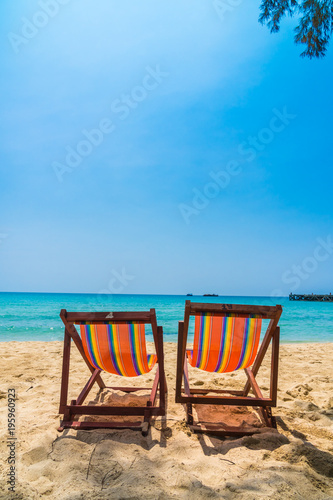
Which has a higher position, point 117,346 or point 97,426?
point 117,346

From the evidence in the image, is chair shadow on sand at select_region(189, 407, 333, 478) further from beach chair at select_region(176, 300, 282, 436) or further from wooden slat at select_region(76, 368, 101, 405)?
wooden slat at select_region(76, 368, 101, 405)

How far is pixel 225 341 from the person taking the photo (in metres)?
Answer: 2.71

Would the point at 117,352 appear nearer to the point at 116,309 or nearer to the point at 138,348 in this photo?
the point at 138,348

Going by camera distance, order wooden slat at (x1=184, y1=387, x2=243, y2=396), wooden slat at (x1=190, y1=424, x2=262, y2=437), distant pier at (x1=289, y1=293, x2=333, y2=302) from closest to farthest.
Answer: wooden slat at (x1=190, y1=424, x2=262, y2=437) → wooden slat at (x1=184, y1=387, x2=243, y2=396) → distant pier at (x1=289, y1=293, x2=333, y2=302)

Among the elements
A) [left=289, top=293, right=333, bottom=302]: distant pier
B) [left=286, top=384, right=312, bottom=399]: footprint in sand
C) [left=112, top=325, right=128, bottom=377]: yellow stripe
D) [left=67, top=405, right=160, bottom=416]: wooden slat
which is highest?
[left=112, top=325, right=128, bottom=377]: yellow stripe

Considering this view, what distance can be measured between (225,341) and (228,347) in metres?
0.07

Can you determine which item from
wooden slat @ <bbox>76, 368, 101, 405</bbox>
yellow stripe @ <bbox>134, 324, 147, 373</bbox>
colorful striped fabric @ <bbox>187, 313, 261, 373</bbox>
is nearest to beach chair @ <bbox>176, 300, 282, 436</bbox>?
colorful striped fabric @ <bbox>187, 313, 261, 373</bbox>

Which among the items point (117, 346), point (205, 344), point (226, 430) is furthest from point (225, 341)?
point (117, 346)

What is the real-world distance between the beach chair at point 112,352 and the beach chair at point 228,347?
267 millimetres

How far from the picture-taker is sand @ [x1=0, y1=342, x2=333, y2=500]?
5.20 ft

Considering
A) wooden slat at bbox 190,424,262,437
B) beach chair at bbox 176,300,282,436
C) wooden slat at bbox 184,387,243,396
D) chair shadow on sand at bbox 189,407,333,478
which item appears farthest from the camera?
wooden slat at bbox 184,387,243,396

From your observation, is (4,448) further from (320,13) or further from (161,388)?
(320,13)

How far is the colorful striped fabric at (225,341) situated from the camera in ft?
8.65

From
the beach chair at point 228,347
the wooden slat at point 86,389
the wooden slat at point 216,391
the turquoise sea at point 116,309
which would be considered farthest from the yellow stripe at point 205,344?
the turquoise sea at point 116,309
